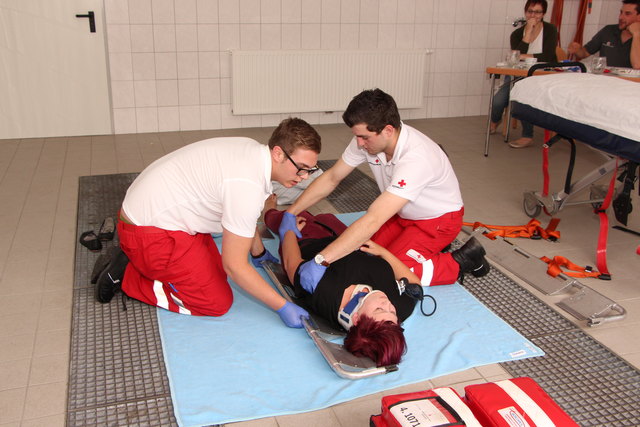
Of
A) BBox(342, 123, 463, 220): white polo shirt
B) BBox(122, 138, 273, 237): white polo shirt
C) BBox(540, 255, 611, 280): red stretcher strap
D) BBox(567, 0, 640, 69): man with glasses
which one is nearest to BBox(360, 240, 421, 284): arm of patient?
BBox(342, 123, 463, 220): white polo shirt

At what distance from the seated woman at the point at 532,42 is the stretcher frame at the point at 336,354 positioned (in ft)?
11.5

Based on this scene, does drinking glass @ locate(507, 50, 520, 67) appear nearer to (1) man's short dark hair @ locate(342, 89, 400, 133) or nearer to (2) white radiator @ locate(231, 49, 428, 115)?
(2) white radiator @ locate(231, 49, 428, 115)

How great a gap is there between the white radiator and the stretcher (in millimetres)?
2587

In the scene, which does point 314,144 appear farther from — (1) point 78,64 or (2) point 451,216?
(1) point 78,64

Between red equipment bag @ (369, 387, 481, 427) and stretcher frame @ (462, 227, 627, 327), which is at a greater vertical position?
red equipment bag @ (369, 387, 481, 427)

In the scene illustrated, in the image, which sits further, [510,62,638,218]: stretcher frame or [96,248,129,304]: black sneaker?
[510,62,638,218]: stretcher frame

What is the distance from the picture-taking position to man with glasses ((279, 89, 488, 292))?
245 cm

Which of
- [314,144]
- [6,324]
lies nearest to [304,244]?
[314,144]

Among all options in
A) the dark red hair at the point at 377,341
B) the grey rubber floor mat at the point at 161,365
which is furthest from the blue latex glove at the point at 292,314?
the grey rubber floor mat at the point at 161,365

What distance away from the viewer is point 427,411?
5.05ft

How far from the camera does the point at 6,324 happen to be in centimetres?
240

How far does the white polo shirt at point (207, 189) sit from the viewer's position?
7.00 feet

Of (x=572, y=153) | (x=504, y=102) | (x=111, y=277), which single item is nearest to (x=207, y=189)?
(x=111, y=277)

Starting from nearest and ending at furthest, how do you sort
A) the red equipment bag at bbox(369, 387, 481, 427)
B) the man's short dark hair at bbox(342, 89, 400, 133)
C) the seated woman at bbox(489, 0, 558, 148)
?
1. the red equipment bag at bbox(369, 387, 481, 427)
2. the man's short dark hair at bbox(342, 89, 400, 133)
3. the seated woman at bbox(489, 0, 558, 148)
